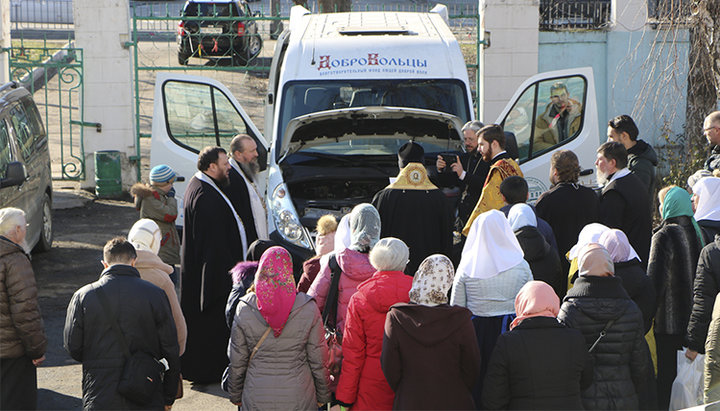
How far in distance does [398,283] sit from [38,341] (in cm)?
229

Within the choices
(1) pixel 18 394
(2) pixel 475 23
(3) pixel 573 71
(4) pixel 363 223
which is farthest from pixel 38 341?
(2) pixel 475 23

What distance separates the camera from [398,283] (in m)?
4.68

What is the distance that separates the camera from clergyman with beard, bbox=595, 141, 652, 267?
6.74 m

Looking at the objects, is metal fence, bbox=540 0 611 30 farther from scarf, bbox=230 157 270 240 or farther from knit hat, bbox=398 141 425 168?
scarf, bbox=230 157 270 240

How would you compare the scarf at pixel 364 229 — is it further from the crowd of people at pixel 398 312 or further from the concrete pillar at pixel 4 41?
the concrete pillar at pixel 4 41

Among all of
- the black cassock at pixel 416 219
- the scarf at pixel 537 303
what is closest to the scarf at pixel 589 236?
the scarf at pixel 537 303

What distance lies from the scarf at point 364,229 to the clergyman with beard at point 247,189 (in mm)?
1705

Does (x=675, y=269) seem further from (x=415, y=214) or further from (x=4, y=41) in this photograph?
(x=4, y=41)

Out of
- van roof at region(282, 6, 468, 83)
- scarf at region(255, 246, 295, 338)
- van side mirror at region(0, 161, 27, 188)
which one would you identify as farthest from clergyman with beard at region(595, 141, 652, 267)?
van side mirror at region(0, 161, 27, 188)

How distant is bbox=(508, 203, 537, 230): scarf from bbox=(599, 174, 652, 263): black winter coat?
1216mm

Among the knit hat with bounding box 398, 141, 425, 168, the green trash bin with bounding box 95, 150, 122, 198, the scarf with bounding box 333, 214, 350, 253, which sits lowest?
the green trash bin with bounding box 95, 150, 122, 198

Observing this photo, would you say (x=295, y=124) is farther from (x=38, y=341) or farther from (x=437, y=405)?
(x=437, y=405)

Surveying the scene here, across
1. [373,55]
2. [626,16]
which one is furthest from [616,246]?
[626,16]

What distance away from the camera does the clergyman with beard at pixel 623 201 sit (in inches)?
265
